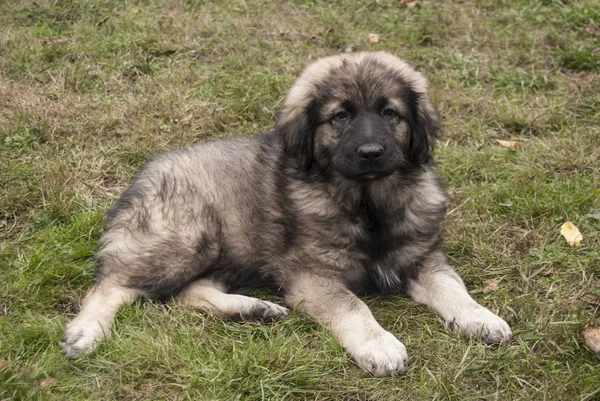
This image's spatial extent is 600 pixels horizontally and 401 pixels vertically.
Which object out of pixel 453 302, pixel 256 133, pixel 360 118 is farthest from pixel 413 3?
pixel 453 302

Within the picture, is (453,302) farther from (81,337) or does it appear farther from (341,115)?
(81,337)

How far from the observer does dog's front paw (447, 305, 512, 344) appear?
3.44 meters

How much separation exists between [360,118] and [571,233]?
4.94 ft

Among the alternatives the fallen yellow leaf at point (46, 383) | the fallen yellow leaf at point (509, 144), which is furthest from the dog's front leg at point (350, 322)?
the fallen yellow leaf at point (509, 144)

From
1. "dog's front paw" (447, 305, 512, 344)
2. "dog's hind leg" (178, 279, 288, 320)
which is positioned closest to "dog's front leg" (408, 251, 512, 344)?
"dog's front paw" (447, 305, 512, 344)

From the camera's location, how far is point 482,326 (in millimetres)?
3459

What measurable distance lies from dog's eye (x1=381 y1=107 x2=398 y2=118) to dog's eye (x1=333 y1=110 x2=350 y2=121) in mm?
184

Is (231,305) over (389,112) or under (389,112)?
under

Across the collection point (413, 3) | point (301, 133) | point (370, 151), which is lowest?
point (413, 3)

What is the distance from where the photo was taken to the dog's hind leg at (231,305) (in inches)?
144

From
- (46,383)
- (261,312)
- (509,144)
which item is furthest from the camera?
(509,144)

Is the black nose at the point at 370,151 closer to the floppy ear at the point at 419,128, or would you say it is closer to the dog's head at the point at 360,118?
the dog's head at the point at 360,118

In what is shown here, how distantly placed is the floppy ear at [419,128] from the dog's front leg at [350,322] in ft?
2.66

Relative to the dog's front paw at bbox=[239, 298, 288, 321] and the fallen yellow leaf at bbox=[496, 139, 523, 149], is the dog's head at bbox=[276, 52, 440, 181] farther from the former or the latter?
the fallen yellow leaf at bbox=[496, 139, 523, 149]
